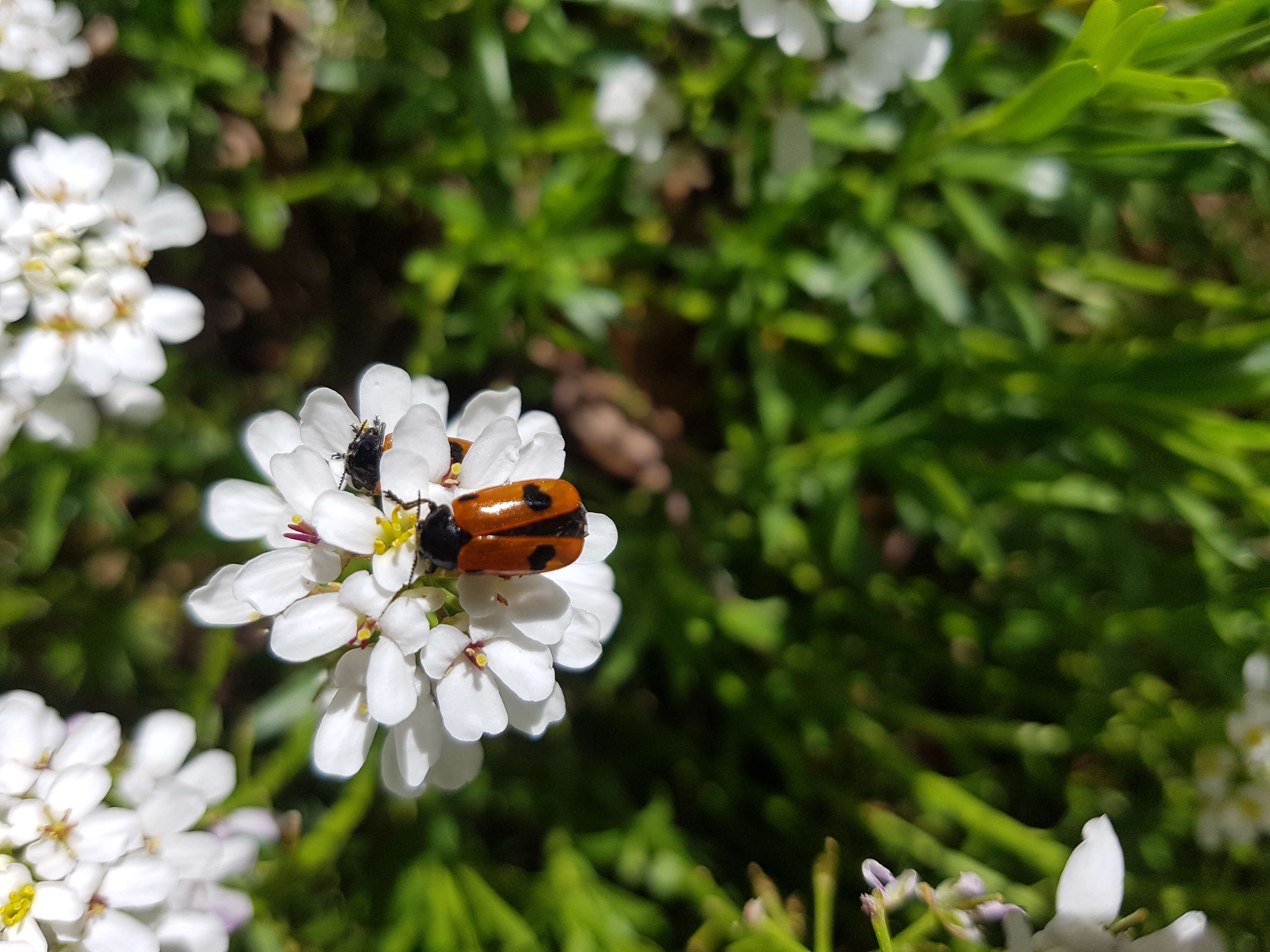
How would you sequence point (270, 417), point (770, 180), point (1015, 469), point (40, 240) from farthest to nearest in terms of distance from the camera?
point (770, 180), point (1015, 469), point (40, 240), point (270, 417)

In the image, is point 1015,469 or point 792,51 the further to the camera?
point 1015,469

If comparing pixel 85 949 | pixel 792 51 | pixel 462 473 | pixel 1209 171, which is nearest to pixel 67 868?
pixel 85 949

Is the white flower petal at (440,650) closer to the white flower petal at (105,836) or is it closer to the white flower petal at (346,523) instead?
the white flower petal at (346,523)

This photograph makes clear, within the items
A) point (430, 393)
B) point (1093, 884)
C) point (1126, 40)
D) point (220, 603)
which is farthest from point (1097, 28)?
point (220, 603)

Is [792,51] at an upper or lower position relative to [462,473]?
upper

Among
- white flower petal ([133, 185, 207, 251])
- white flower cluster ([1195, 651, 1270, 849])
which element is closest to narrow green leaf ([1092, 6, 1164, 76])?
white flower cluster ([1195, 651, 1270, 849])

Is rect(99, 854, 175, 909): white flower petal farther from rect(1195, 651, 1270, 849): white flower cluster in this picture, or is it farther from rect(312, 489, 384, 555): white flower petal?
rect(1195, 651, 1270, 849): white flower cluster

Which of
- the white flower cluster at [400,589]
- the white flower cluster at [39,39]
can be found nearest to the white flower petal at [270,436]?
the white flower cluster at [400,589]

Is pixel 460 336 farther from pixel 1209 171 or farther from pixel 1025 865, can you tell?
pixel 1025 865
